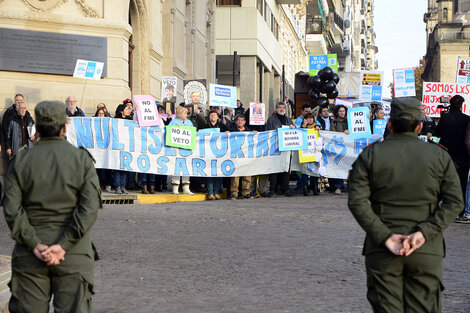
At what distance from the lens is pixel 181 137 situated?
59.8 ft

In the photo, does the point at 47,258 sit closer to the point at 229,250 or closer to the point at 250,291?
the point at 250,291

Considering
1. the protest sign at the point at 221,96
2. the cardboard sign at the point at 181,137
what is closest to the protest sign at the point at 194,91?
the protest sign at the point at 221,96

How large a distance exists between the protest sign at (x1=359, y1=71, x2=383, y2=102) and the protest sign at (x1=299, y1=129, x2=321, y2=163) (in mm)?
6759

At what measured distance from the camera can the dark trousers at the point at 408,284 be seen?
Result: 4.85m

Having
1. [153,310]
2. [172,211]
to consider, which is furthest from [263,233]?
[153,310]

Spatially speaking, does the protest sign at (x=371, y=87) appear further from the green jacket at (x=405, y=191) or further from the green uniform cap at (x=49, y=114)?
the green uniform cap at (x=49, y=114)

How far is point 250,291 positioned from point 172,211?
722cm

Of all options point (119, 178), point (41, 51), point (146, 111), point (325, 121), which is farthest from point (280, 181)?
point (41, 51)

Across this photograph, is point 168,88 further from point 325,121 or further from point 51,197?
point 51,197

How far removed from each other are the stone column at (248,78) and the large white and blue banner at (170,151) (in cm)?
2285

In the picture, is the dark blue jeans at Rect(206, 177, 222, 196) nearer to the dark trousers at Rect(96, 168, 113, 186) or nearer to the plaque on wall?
the dark trousers at Rect(96, 168, 113, 186)

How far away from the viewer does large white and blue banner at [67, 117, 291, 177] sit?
56.5 ft

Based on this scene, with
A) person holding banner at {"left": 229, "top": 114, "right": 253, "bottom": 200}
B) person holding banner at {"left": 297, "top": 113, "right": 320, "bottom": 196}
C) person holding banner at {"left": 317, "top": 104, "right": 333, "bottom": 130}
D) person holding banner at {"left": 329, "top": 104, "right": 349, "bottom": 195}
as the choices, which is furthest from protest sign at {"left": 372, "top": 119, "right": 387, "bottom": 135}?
person holding banner at {"left": 229, "top": 114, "right": 253, "bottom": 200}

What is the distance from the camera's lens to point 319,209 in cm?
1566
